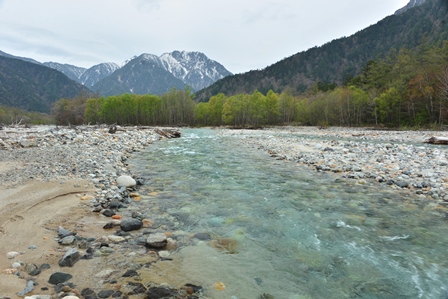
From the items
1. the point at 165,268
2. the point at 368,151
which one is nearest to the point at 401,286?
the point at 165,268

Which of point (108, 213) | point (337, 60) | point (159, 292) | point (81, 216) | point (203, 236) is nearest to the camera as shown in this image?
point (159, 292)

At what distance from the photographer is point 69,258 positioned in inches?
144

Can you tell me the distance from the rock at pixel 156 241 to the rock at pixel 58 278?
1.27m

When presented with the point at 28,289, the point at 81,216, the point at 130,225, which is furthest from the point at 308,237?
the point at 81,216

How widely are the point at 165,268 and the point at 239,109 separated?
68425 mm

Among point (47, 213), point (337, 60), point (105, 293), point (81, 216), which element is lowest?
point (105, 293)

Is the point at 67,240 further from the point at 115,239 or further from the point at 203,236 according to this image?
the point at 203,236

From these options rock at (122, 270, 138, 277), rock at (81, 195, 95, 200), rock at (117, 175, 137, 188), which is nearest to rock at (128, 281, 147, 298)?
rock at (122, 270, 138, 277)

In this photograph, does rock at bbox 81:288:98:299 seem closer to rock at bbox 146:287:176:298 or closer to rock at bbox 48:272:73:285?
rock at bbox 48:272:73:285

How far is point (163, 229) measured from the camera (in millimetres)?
5137

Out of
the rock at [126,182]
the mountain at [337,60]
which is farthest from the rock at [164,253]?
the mountain at [337,60]

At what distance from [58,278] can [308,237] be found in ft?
13.7

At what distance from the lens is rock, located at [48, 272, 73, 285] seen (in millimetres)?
3213

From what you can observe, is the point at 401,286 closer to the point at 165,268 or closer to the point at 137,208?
the point at 165,268
